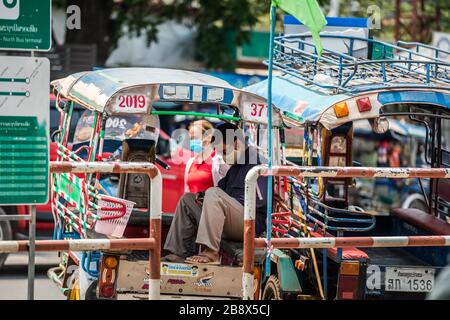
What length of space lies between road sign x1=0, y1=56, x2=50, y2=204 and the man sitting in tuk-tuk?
7.74 feet

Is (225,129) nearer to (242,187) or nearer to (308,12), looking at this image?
(242,187)

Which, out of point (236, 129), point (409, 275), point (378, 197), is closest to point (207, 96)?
point (236, 129)

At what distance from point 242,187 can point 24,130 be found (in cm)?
288

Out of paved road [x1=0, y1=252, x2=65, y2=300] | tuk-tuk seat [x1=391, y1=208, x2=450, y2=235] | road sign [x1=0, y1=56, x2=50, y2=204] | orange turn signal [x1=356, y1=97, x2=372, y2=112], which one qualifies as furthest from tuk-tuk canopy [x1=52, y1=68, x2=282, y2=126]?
paved road [x1=0, y1=252, x2=65, y2=300]

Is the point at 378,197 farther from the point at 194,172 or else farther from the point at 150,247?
the point at 150,247

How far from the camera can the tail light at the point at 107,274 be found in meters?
7.66

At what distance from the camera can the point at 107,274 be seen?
7.67 metres

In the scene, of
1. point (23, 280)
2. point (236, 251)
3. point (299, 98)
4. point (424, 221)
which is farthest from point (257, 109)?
point (23, 280)

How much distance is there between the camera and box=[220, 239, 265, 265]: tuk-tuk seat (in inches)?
305

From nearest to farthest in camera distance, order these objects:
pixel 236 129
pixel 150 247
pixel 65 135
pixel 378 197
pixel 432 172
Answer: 1. pixel 150 247
2. pixel 432 172
3. pixel 236 129
4. pixel 65 135
5. pixel 378 197

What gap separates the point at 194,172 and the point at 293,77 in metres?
1.80

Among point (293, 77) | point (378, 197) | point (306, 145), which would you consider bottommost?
point (378, 197)

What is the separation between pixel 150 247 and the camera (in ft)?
20.3

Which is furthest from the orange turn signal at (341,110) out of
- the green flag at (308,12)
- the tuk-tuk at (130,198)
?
the green flag at (308,12)
